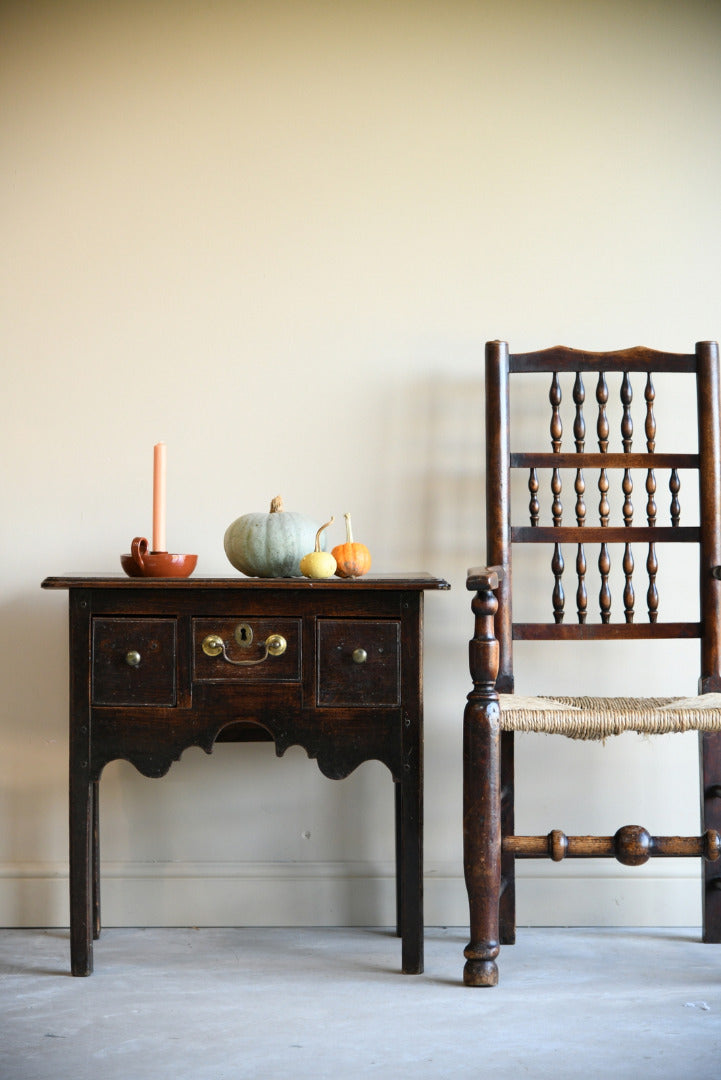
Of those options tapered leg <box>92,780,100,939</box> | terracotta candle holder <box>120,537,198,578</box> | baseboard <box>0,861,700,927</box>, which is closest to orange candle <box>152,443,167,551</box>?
terracotta candle holder <box>120,537,198,578</box>

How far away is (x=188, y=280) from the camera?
7.68 feet

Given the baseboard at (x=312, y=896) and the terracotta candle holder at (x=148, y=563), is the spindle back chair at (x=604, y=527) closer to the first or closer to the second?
the baseboard at (x=312, y=896)

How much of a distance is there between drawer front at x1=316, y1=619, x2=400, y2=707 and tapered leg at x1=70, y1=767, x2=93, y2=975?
0.49 meters

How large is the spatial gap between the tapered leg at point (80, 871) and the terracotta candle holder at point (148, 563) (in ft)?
1.31

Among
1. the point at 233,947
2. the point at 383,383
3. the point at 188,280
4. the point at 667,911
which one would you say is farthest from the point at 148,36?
the point at 667,911

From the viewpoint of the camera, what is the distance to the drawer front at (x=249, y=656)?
1906 mm

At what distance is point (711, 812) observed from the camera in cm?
207

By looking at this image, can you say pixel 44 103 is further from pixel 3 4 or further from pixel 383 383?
pixel 383 383

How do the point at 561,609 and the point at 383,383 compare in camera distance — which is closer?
the point at 561,609

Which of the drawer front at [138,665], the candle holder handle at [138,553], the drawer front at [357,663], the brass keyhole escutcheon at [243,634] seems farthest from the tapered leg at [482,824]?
the candle holder handle at [138,553]

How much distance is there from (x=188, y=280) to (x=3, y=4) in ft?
2.58

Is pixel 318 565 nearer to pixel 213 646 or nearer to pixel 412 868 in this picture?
pixel 213 646

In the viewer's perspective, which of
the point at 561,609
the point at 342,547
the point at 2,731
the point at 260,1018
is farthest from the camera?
the point at 2,731

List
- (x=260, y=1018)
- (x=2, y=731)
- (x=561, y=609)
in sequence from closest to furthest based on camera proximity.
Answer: (x=260, y=1018)
(x=561, y=609)
(x=2, y=731)
